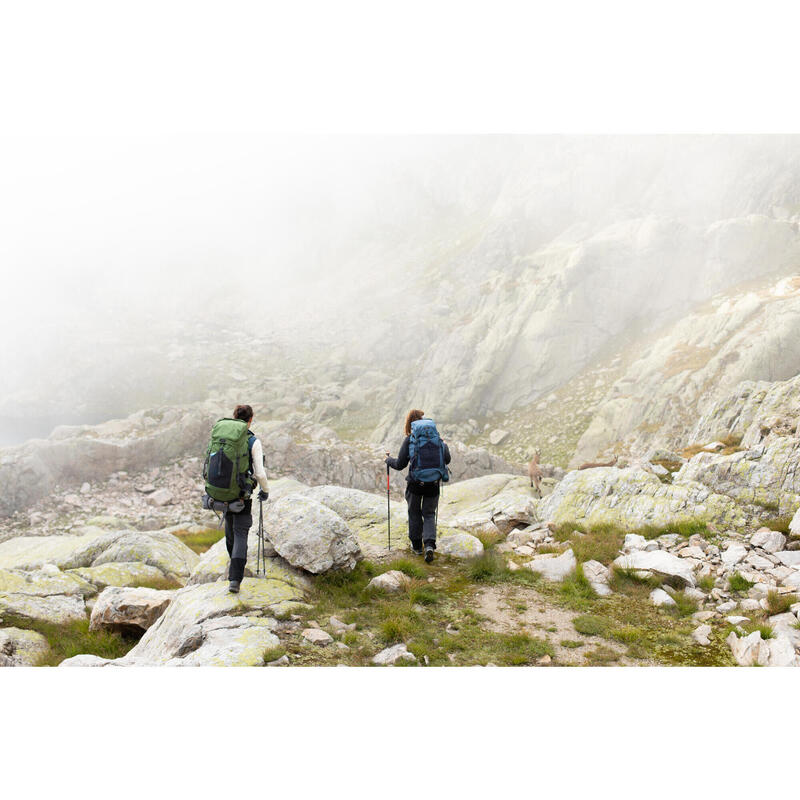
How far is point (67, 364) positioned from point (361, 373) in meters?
46.9

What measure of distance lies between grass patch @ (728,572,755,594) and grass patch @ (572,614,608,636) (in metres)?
2.74

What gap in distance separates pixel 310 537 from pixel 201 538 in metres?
15.8

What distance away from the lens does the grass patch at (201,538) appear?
20578mm

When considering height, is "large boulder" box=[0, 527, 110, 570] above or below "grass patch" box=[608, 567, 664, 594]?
below

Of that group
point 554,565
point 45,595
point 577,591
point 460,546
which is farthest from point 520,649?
point 45,595

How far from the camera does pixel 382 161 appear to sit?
104500 millimetres

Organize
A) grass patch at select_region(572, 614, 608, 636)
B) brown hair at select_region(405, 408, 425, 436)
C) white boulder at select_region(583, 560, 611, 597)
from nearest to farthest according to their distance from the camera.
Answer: grass patch at select_region(572, 614, 608, 636) < white boulder at select_region(583, 560, 611, 597) < brown hair at select_region(405, 408, 425, 436)

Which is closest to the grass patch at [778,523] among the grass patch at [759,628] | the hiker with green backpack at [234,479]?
the grass patch at [759,628]

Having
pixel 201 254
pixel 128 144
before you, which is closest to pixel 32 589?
pixel 201 254

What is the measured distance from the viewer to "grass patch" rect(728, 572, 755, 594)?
8.27m

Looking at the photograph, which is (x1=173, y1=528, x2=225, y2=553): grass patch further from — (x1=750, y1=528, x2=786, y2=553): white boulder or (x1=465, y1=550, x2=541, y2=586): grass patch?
(x1=750, y1=528, x2=786, y2=553): white boulder

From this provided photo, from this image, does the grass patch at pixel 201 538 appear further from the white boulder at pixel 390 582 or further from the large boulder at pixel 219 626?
the white boulder at pixel 390 582

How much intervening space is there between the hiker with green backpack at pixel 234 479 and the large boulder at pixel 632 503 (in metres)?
8.90

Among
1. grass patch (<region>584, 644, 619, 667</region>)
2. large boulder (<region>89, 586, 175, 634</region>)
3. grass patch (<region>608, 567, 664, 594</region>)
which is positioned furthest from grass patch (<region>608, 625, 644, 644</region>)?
large boulder (<region>89, 586, 175, 634</region>)
